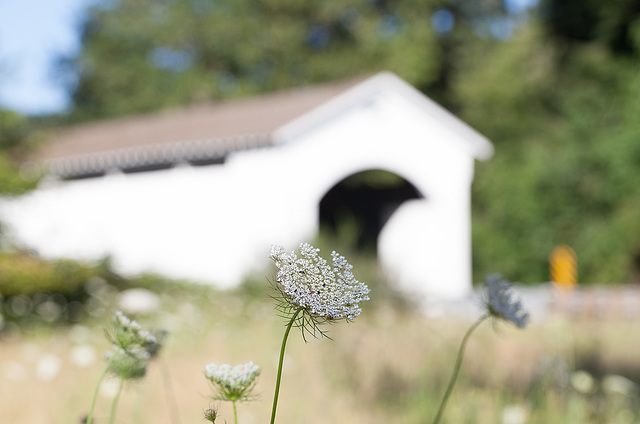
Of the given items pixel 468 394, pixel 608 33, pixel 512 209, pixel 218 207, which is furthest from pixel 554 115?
pixel 468 394

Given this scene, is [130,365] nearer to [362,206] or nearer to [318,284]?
[318,284]

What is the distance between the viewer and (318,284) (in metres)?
1.24

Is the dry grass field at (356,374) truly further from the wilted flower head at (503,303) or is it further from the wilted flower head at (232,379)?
the wilted flower head at (232,379)

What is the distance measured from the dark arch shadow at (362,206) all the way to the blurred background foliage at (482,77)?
11.0ft

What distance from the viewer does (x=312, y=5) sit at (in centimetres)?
3225

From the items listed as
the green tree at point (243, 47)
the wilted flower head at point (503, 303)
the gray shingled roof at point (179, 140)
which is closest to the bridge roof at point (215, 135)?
the gray shingled roof at point (179, 140)

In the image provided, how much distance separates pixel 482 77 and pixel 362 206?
36.3ft

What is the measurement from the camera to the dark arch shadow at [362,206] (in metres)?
18.0

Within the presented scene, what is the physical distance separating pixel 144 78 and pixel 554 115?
57.2ft

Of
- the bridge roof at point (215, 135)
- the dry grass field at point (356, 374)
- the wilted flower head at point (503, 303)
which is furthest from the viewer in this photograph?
the bridge roof at point (215, 135)

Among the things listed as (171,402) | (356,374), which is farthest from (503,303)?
(356,374)

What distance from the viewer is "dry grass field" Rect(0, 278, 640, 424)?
449cm

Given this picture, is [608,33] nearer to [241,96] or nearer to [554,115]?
[554,115]

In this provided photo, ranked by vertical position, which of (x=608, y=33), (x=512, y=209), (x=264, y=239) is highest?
(x=608, y=33)
